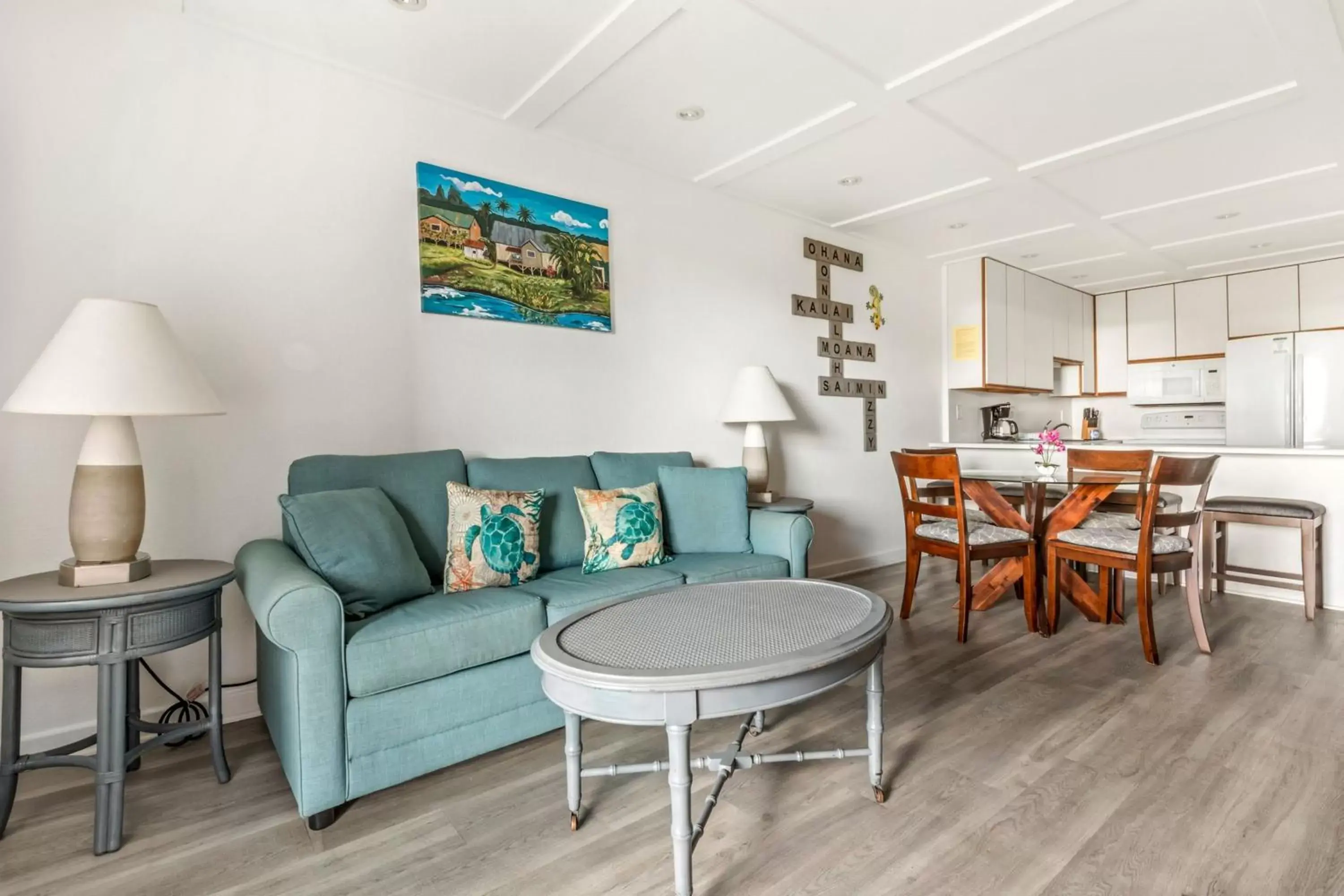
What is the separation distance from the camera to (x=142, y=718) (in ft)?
7.48

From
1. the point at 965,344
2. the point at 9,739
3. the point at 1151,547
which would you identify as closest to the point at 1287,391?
the point at 965,344

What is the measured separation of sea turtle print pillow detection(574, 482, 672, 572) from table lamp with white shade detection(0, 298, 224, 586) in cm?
135

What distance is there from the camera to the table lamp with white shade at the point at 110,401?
5.65ft

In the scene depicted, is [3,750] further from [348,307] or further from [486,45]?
[486,45]

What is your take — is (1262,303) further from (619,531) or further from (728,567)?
(619,531)

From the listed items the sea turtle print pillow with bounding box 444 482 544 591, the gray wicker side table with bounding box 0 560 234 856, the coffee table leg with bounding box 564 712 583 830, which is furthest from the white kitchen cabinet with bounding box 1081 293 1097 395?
the gray wicker side table with bounding box 0 560 234 856

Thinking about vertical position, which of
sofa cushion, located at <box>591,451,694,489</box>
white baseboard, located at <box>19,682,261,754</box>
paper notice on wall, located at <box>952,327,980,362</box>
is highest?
paper notice on wall, located at <box>952,327,980,362</box>

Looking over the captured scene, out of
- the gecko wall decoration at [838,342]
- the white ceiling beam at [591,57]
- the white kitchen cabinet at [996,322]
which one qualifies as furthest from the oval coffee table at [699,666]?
the white kitchen cabinet at [996,322]

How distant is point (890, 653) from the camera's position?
302cm

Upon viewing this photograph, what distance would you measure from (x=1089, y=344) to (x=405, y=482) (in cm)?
654

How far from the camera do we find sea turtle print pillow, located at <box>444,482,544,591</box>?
2.38m

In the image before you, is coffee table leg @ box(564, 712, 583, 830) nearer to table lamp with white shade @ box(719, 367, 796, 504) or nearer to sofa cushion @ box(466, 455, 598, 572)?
sofa cushion @ box(466, 455, 598, 572)

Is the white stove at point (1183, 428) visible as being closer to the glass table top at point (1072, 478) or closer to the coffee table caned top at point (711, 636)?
the glass table top at point (1072, 478)

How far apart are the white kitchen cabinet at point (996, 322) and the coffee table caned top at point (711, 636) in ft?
12.7
